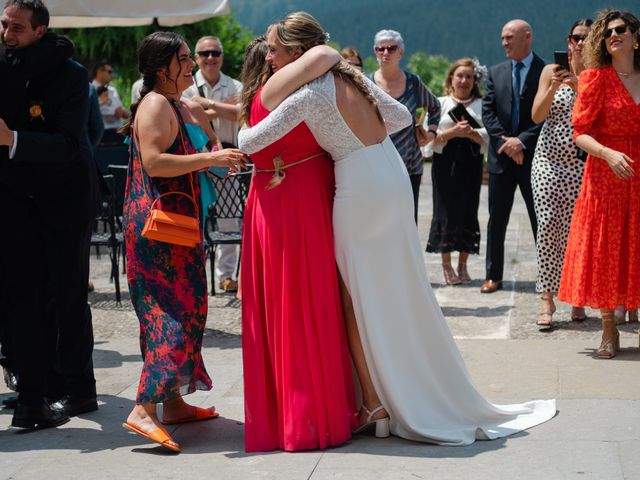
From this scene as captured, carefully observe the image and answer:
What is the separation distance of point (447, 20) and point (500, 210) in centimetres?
1447

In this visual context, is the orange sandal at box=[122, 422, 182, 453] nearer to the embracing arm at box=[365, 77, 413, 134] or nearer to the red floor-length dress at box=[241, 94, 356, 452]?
the red floor-length dress at box=[241, 94, 356, 452]

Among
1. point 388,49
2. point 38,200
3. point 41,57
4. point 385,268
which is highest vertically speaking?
point 388,49

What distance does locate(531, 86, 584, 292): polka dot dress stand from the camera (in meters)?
7.80

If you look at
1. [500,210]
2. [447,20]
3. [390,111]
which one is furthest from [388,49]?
[447,20]

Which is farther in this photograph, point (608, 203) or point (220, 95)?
point (220, 95)

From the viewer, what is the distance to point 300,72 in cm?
481

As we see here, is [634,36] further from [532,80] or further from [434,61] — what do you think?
[434,61]

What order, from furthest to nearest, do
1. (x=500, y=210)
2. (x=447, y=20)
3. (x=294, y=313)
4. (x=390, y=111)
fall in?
(x=447, y=20) < (x=500, y=210) < (x=390, y=111) < (x=294, y=313)

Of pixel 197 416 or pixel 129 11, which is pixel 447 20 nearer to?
pixel 129 11

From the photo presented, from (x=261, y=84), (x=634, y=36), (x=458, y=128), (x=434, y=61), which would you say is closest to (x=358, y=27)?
(x=434, y=61)

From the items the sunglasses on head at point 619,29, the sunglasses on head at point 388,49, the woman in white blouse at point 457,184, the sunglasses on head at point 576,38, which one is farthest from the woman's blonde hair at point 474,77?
the sunglasses on head at point 619,29

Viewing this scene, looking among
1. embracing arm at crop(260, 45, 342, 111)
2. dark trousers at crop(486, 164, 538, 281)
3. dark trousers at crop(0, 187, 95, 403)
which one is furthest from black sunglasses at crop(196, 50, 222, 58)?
embracing arm at crop(260, 45, 342, 111)

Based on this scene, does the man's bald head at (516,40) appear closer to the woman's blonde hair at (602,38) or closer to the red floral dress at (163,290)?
the woman's blonde hair at (602,38)

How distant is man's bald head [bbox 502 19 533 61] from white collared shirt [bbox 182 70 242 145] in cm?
228
